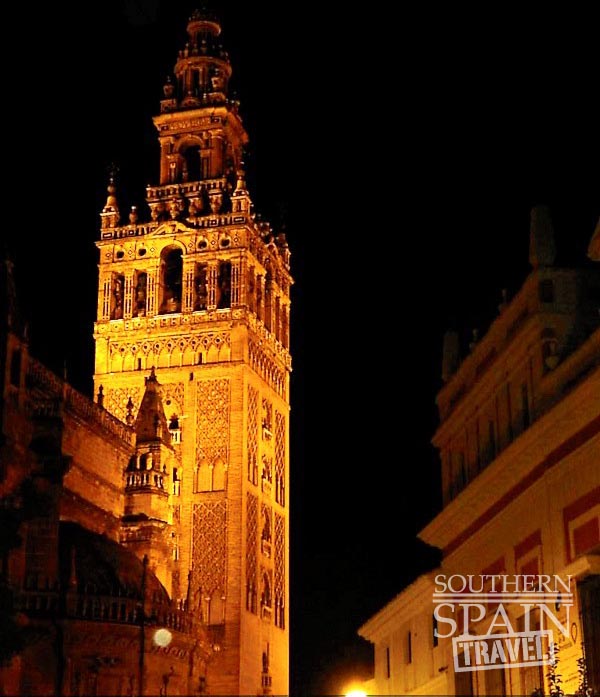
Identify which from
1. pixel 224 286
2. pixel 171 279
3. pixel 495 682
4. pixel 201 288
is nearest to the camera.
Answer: pixel 495 682

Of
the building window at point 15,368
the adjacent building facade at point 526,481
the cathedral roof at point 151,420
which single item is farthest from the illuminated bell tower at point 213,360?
the adjacent building facade at point 526,481

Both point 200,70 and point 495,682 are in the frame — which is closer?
point 495,682

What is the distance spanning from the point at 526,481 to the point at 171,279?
29282 mm

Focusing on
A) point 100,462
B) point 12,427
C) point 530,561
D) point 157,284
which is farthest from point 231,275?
point 530,561

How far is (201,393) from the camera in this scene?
172 ft

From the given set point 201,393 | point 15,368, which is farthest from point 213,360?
point 15,368

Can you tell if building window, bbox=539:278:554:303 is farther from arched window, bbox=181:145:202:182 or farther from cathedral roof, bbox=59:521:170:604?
arched window, bbox=181:145:202:182

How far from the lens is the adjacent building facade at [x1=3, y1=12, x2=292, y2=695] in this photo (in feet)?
159

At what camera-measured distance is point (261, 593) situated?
51750 millimetres

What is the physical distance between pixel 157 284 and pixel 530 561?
29.0 m

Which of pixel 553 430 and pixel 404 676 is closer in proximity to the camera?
pixel 553 430

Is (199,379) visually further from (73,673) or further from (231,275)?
(73,673)

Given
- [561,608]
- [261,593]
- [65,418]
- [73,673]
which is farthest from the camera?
[261,593]

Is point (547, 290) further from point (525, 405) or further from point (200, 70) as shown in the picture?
point (200, 70)
